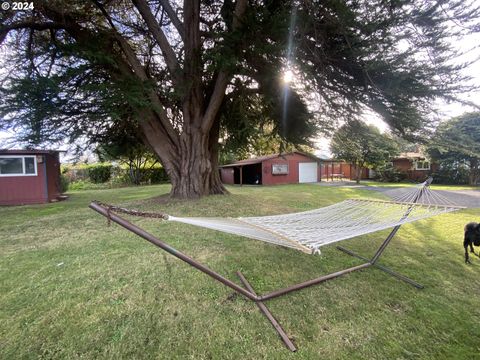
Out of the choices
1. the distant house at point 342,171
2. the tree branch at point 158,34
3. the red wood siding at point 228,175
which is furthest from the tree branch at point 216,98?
the distant house at point 342,171

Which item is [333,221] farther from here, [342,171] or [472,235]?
[342,171]

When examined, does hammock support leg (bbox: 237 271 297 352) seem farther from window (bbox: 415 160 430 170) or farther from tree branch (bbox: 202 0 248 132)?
window (bbox: 415 160 430 170)

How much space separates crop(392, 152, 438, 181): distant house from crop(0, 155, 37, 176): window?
25794 mm

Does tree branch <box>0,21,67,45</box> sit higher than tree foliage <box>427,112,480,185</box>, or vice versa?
tree branch <box>0,21,67,45</box>

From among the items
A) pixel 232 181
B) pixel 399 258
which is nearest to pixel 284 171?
pixel 232 181

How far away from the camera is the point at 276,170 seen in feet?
65.6

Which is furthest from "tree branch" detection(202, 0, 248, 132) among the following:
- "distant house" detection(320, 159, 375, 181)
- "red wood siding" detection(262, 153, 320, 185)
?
"distant house" detection(320, 159, 375, 181)

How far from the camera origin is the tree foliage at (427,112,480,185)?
4.29 m

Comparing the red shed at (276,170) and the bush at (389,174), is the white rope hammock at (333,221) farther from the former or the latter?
the bush at (389,174)

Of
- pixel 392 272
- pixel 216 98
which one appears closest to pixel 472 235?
pixel 392 272

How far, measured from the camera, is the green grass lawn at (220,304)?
1959 mm

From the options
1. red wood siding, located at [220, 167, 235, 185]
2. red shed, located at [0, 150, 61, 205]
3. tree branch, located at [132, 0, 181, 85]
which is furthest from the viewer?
red wood siding, located at [220, 167, 235, 185]

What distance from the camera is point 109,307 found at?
2414 millimetres

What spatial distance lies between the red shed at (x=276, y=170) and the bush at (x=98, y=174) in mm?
10413
